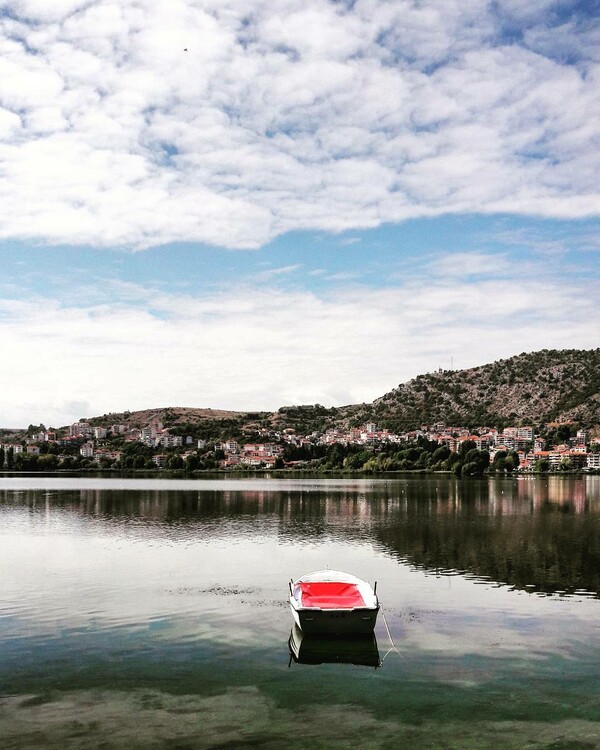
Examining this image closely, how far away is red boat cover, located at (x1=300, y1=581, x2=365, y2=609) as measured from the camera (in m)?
25.6

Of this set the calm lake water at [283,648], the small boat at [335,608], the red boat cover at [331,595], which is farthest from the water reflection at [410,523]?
the small boat at [335,608]

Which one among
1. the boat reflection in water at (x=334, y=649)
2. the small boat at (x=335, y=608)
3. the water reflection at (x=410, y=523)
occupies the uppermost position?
the small boat at (x=335, y=608)

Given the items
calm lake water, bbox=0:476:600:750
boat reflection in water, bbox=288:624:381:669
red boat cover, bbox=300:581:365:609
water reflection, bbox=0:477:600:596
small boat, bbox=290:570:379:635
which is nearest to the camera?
calm lake water, bbox=0:476:600:750

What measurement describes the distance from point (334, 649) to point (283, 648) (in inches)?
65.1

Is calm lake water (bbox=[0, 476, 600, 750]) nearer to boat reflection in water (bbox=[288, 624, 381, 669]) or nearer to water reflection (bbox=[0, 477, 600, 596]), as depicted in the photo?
boat reflection in water (bbox=[288, 624, 381, 669])

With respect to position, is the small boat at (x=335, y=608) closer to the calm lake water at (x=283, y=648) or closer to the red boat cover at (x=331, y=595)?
the red boat cover at (x=331, y=595)

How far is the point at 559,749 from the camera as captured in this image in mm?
15914

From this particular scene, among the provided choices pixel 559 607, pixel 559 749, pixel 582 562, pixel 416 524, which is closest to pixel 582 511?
pixel 416 524

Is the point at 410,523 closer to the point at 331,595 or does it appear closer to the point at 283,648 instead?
the point at 331,595

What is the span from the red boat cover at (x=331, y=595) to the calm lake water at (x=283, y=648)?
1399mm

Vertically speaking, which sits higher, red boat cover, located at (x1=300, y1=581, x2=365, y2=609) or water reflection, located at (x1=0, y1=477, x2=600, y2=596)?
red boat cover, located at (x1=300, y1=581, x2=365, y2=609)

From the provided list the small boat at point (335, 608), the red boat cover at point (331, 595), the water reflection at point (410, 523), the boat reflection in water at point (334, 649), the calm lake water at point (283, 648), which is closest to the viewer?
the calm lake water at point (283, 648)

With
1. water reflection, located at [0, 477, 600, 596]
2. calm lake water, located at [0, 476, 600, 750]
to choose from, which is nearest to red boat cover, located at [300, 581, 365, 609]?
calm lake water, located at [0, 476, 600, 750]

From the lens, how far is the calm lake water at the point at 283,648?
1705 cm
